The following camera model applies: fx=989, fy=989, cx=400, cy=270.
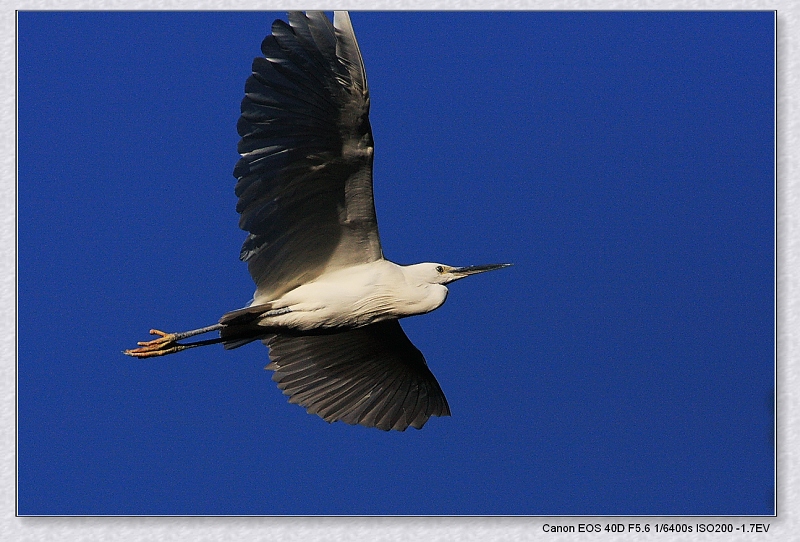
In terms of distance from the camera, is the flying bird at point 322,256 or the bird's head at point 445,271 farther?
the bird's head at point 445,271

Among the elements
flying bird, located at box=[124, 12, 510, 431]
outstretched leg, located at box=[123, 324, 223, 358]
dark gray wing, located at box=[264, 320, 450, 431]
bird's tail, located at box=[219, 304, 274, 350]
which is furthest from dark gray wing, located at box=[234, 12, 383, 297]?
dark gray wing, located at box=[264, 320, 450, 431]

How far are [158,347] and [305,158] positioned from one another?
2111mm

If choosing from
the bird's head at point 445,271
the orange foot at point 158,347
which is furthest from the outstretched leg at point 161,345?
the bird's head at point 445,271

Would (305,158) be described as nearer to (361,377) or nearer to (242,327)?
(242,327)

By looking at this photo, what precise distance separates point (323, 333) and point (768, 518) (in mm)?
3798

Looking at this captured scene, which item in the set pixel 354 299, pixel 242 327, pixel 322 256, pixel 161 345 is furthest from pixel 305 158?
pixel 161 345

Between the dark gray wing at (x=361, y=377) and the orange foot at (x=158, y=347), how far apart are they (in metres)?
1.05

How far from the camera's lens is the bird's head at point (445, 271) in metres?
8.03

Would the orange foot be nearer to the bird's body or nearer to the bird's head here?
the bird's body

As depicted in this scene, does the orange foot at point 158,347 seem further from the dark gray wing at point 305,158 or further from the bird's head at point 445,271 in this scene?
the bird's head at point 445,271

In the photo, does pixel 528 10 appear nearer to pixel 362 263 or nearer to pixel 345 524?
pixel 362 263

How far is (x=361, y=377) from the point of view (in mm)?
9000

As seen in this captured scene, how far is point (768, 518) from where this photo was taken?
7.75 metres

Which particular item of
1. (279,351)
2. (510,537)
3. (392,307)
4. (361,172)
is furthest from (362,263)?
(510,537)
